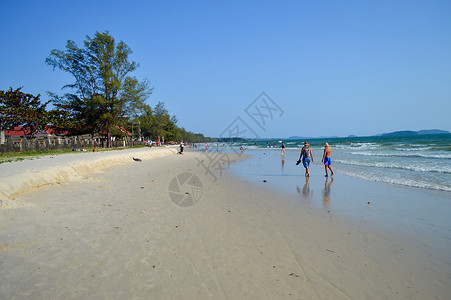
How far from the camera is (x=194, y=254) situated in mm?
3918

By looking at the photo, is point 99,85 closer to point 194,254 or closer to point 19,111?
point 19,111

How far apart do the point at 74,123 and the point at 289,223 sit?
3533cm

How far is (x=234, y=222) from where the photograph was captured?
565 cm

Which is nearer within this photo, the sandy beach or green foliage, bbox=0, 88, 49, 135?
the sandy beach

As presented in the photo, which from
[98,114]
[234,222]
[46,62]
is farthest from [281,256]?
[46,62]

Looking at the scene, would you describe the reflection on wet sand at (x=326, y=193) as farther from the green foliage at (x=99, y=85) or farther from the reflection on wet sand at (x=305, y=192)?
the green foliage at (x=99, y=85)

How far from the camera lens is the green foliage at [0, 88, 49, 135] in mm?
26516

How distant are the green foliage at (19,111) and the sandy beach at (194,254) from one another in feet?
87.2

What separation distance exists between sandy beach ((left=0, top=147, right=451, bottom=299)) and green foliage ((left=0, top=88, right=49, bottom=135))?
87.2 feet

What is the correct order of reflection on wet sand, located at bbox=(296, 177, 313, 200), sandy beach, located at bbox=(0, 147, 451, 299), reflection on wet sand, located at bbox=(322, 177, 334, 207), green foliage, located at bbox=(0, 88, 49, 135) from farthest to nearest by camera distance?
green foliage, located at bbox=(0, 88, 49, 135)
reflection on wet sand, located at bbox=(296, 177, 313, 200)
reflection on wet sand, located at bbox=(322, 177, 334, 207)
sandy beach, located at bbox=(0, 147, 451, 299)

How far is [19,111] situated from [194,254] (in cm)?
3204

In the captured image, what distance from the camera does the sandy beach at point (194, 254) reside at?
118 inches

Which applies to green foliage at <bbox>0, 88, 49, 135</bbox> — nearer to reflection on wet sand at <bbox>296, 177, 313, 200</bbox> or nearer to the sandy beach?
the sandy beach

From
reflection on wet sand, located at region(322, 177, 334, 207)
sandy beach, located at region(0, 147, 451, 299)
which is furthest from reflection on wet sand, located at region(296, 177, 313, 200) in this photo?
sandy beach, located at region(0, 147, 451, 299)
